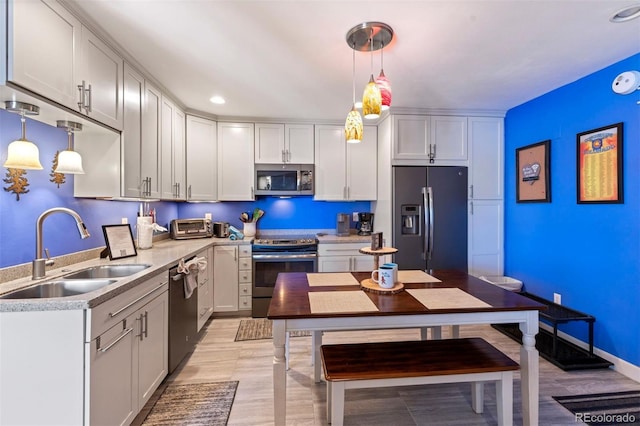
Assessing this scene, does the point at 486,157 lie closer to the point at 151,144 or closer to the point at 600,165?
the point at 600,165

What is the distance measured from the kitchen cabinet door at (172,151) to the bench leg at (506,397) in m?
3.03

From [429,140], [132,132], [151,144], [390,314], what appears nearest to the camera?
[390,314]

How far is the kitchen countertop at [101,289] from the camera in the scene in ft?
4.16

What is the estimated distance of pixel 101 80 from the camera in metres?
1.91

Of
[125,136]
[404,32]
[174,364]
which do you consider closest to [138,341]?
[174,364]

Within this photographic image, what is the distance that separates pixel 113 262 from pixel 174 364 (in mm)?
906

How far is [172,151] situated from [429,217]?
2.91 meters

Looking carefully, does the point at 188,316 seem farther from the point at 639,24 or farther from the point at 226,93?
the point at 639,24

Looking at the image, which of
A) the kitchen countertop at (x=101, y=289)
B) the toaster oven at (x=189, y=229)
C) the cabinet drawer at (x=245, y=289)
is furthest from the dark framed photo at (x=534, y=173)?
the toaster oven at (x=189, y=229)

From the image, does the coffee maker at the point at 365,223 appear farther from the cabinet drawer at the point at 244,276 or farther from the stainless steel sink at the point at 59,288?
the stainless steel sink at the point at 59,288

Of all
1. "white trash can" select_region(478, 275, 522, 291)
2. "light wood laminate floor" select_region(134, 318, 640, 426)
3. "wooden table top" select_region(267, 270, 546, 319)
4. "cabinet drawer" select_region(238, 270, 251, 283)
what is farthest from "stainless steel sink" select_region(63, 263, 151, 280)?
"white trash can" select_region(478, 275, 522, 291)

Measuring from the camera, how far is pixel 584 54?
221 cm

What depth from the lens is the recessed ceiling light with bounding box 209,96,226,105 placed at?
10.0 ft

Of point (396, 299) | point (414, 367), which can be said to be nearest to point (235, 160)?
point (396, 299)
